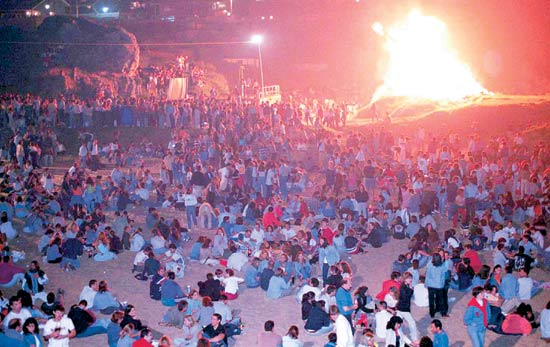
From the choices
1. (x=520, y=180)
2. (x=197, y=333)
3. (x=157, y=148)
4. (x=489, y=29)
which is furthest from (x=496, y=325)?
(x=489, y=29)

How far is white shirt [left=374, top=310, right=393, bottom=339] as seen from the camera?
40.0 feet

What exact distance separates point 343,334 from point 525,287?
4816 millimetres

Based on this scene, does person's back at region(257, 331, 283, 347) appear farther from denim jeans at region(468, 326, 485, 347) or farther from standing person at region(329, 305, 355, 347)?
denim jeans at region(468, 326, 485, 347)

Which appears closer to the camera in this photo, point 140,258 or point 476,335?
point 476,335

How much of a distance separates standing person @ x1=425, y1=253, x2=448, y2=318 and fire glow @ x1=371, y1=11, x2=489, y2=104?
27.3 meters

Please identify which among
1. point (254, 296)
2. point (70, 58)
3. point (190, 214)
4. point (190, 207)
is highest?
point (70, 58)

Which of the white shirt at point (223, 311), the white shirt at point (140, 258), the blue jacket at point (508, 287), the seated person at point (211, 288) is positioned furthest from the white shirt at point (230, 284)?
the blue jacket at point (508, 287)

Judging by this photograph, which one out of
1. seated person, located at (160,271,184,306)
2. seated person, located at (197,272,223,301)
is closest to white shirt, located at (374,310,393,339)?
seated person, located at (197,272,223,301)

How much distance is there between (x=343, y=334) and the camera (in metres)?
11.4

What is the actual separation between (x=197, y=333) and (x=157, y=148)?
17963 mm

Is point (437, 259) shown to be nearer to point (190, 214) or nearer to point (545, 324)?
point (545, 324)

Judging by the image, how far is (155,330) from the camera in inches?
518

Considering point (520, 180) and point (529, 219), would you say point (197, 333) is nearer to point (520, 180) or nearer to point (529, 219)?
point (529, 219)

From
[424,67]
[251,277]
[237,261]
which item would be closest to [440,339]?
[251,277]
